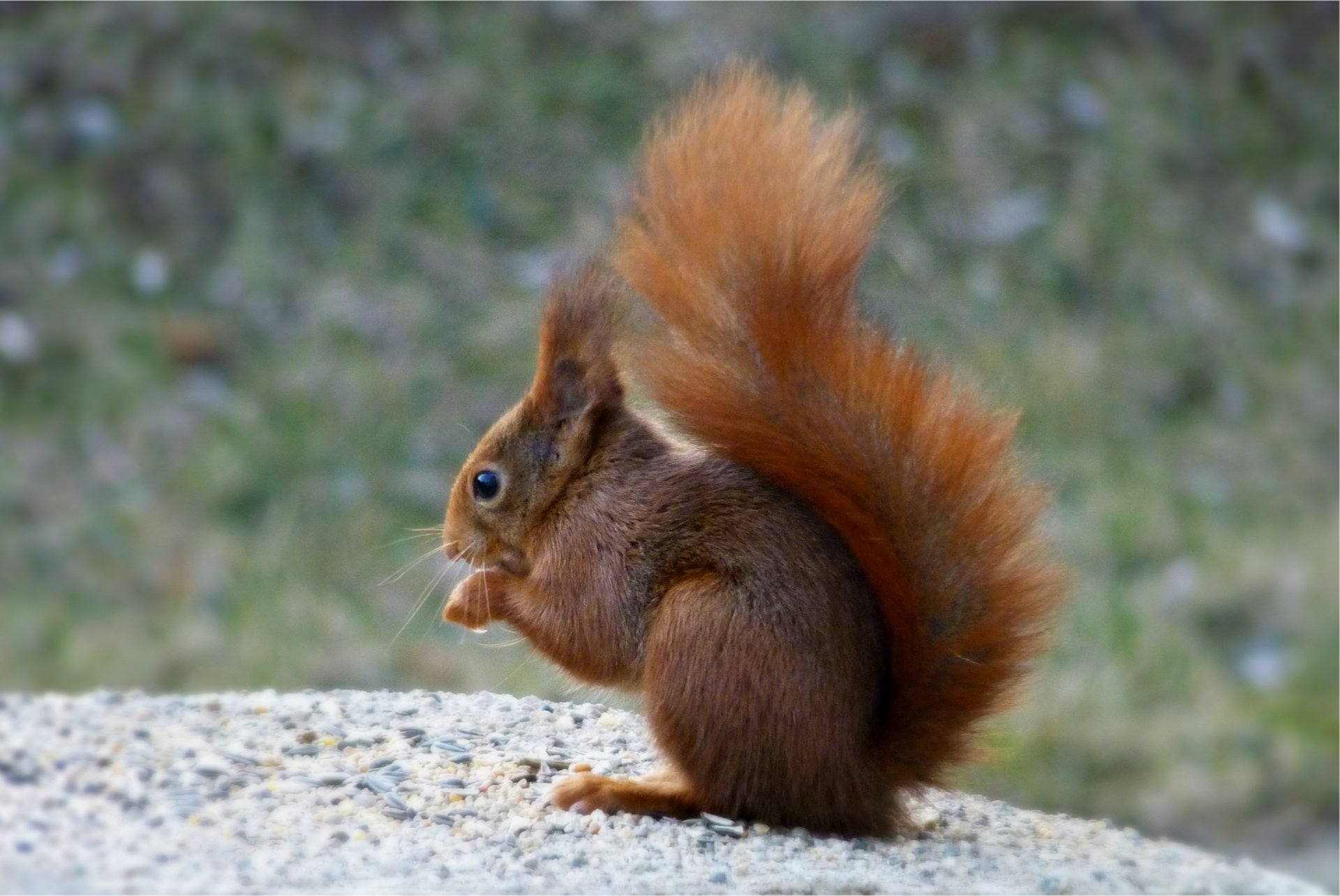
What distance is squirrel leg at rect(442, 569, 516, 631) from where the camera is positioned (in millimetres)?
1667

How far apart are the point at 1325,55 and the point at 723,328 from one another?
4016 mm

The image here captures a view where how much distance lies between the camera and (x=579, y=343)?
5.65 feet

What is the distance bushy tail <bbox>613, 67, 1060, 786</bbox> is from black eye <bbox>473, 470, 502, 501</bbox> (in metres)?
0.29

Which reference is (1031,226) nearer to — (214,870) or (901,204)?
(901,204)

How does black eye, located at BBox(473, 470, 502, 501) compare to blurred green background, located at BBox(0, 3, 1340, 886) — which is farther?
blurred green background, located at BBox(0, 3, 1340, 886)

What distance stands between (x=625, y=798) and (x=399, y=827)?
0.22 metres

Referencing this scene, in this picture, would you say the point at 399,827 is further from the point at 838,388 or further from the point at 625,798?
the point at 838,388

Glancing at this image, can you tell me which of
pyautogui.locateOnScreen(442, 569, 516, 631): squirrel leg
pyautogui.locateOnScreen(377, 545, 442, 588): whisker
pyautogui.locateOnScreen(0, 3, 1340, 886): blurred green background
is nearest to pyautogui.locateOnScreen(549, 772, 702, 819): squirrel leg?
pyautogui.locateOnScreen(442, 569, 516, 631): squirrel leg

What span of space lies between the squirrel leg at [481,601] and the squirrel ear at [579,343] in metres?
0.19

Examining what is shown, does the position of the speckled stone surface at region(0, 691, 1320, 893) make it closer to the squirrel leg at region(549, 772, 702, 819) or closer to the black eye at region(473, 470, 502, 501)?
the squirrel leg at region(549, 772, 702, 819)

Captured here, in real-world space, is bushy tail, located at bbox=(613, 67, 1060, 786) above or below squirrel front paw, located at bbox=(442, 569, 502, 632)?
above

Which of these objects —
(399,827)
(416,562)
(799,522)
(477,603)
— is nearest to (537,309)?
(416,562)

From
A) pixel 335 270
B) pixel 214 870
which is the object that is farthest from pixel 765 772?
pixel 335 270

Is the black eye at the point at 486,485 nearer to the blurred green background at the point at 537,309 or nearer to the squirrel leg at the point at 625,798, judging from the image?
the squirrel leg at the point at 625,798
